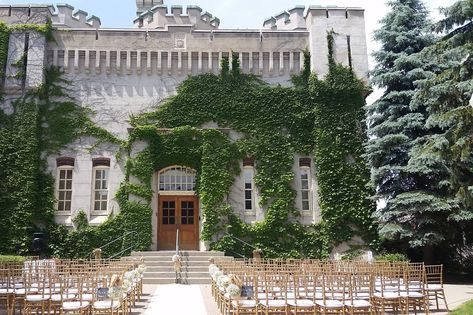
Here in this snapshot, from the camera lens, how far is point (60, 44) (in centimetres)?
2244

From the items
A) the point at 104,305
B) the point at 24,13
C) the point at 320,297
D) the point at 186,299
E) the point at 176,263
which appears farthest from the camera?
the point at 24,13

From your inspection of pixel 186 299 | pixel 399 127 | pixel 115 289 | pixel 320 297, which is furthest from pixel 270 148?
pixel 115 289

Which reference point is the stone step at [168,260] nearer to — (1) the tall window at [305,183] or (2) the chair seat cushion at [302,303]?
(1) the tall window at [305,183]

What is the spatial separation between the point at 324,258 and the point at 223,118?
747 centimetres

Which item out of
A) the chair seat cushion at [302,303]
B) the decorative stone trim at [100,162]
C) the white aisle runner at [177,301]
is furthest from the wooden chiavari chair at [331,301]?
the decorative stone trim at [100,162]

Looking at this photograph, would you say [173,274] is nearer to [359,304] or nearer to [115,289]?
[115,289]

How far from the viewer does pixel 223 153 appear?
2120 cm

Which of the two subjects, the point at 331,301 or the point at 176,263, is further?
the point at 176,263

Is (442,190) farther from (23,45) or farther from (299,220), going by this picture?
(23,45)

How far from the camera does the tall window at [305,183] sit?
70.6 feet

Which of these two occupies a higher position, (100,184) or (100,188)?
(100,184)

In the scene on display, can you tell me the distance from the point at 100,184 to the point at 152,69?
5709 millimetres

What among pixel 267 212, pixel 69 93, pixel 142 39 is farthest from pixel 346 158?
pixel 69 93

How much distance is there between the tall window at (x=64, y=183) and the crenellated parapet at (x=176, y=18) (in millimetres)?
7887
